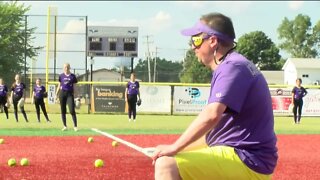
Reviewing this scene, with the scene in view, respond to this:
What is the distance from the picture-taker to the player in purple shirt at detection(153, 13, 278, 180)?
3525 mm

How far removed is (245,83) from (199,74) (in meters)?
70.4

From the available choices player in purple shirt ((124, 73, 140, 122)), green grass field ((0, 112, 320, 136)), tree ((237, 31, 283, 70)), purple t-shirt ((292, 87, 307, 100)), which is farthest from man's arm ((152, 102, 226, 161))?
tree ((237, 31, 283, 70))

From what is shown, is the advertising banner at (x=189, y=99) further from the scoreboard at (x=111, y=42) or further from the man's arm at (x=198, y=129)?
the man's arm at (x=198, y=129)

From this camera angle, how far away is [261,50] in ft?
333

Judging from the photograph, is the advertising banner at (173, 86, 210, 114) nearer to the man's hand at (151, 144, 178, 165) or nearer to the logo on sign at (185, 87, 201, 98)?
the logo on sign at (185, 87, 201, 98)

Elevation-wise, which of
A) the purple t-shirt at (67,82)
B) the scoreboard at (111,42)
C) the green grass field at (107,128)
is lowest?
the green grass field at (107,128)

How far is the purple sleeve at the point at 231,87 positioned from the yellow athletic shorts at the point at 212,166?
33cm

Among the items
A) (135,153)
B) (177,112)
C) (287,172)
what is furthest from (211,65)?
(177,112)

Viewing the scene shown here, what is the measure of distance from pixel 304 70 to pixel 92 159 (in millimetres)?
69098

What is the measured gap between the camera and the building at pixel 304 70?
2722 inches

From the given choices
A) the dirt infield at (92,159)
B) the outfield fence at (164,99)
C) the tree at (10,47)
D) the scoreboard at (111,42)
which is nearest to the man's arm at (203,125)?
the dirt infield at (92,159)

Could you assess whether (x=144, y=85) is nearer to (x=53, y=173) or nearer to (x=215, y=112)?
(x=53, y=173)

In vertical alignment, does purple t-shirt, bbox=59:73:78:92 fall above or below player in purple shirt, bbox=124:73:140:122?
above

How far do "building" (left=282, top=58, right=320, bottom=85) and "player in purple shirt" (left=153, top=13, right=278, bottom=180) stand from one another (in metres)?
62.2
